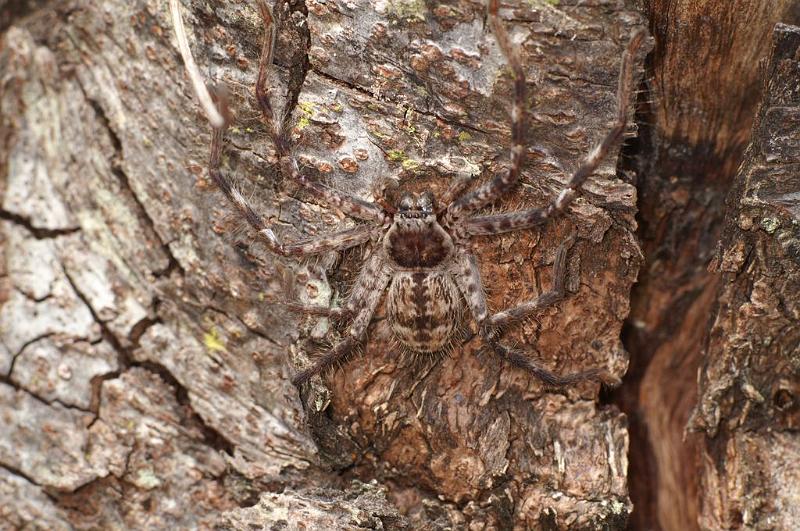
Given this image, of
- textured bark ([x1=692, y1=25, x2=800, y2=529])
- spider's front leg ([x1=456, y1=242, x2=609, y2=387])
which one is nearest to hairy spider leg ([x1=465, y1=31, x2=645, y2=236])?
spider's front leg ([x1=456, y1=242, x2=609, y2=387])

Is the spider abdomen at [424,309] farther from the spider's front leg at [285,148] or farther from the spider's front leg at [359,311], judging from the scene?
the spider's front leg at [285,148]

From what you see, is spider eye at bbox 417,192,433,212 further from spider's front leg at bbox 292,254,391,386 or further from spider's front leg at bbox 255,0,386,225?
spider's front leg at bbox 292,254,391,386

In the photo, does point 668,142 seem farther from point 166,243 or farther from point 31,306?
point 31,306

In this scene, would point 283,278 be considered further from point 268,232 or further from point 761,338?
point 761,338

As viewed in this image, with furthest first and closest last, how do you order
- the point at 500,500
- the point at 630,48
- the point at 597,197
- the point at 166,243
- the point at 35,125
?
the point at 35,125 < the point at 166,243 < the point at 500,500 < the point at 597,197 < the point at 630,48

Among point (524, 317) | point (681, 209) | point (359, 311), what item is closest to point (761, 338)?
point (681, 209)

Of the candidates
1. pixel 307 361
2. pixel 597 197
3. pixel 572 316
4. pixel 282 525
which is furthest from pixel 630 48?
pixel 282 525

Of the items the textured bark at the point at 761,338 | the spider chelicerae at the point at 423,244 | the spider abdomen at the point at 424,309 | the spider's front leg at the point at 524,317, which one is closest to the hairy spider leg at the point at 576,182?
the spider chelicerae at the point at 423,244
